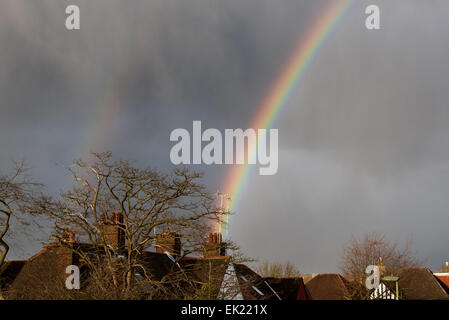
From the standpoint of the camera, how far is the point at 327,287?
60969 mm

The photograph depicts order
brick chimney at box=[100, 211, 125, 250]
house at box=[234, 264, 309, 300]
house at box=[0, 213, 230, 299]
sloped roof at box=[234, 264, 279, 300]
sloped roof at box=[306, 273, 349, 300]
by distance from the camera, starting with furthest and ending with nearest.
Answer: sloped roof at box=[306, 273, 349, 300], house at box=[234, 264, 309, 300], sloped roof at box=[234, 264, 279, 300], brick chimney at box=[100, 211, 125, 250], house at box=[0, 213, 230, 299]

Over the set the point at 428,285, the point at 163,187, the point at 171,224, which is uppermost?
the point at 163,187

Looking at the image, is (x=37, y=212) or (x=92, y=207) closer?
(x=37, y=212)

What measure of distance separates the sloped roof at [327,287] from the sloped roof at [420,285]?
21.8 feet

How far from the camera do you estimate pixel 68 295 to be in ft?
57.9

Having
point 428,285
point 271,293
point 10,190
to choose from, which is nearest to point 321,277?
point 428,285

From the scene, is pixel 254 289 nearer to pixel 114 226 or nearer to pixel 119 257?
pixel 114 226

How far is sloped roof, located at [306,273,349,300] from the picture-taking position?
5900 cm

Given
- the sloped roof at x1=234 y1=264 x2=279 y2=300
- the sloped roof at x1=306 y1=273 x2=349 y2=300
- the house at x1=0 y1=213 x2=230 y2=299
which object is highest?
the house at x1=0 y1=213 x2=230 y2=299

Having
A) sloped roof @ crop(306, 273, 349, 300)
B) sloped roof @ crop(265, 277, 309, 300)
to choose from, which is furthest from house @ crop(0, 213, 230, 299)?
sloped roof @ crop(306, 273, 349, 300)

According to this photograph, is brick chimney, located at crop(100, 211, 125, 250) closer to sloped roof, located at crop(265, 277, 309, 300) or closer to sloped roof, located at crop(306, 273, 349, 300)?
sloped roof, located at crop(265, 277, 309, 300)

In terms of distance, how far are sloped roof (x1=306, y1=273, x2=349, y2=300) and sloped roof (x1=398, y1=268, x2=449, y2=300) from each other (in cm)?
664
